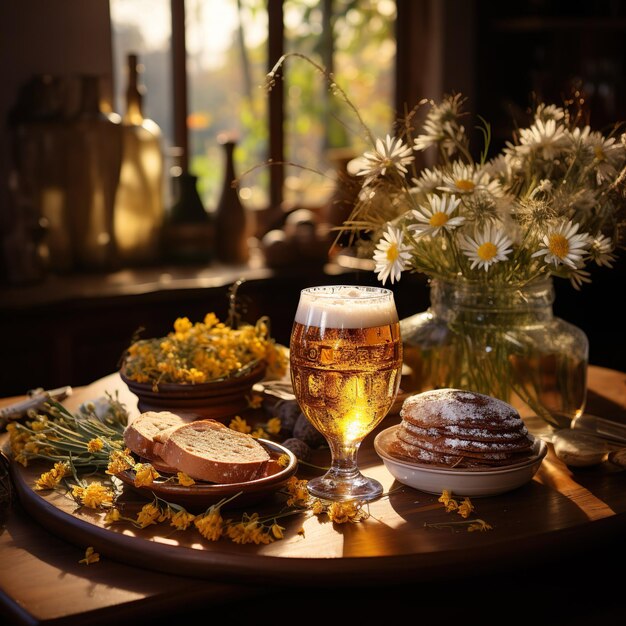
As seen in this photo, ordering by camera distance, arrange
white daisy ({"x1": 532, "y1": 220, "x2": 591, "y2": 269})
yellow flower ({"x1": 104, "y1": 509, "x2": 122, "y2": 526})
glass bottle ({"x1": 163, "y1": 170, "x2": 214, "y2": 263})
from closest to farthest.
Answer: yellow flower ({"x1": 104, "y1": 509, "x2": 122, "y2": 526}) < white daisy ({"x1": 532, "y1": 220, "x2": 591, "y2": 269}) < glass bottle ({"x1": 163, "y1": 170, "x2": 214, "y2": 263})

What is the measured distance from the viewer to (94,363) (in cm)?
289

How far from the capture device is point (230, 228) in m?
3.49

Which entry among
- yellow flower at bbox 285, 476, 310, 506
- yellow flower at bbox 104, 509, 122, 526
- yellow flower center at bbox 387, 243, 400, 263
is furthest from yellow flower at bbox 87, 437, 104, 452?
yellow flower center at bbox 387, 243, 400, 263

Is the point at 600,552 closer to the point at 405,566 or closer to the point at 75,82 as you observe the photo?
the point at 405,566

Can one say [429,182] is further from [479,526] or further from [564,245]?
[479,526]

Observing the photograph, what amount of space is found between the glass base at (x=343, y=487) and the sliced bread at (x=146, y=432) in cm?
21

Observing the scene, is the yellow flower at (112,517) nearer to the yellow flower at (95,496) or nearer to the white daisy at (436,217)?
the yellow flower at (95,496)

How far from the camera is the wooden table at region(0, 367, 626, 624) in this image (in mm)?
1043

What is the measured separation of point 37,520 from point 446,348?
2.34 ft

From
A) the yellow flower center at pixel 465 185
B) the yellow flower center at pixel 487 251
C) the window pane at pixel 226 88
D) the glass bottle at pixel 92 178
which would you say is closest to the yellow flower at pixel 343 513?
the yellow flower center at pixel 487 251

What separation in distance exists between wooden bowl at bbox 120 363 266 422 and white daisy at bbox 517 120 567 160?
60 cm

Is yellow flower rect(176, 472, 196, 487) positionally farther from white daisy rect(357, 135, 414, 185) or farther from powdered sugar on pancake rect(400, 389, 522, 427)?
white daisy rect(357, 135, 414, 185)

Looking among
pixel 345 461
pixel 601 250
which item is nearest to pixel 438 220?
pixel 601 250

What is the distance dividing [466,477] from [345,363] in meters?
0.22
